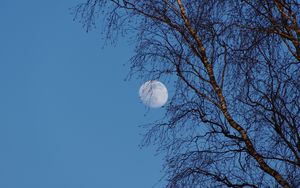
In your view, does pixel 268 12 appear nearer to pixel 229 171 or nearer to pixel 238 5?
pixel 238 5

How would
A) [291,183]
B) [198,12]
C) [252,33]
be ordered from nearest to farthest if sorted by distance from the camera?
[291,183]
[252,33]
[198,12]

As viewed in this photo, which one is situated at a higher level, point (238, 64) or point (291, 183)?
point (238, 64)

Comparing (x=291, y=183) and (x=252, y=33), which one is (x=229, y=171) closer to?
(x=291, y=183)

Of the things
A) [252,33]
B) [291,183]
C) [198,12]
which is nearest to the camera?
[291,183]

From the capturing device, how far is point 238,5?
7469mm

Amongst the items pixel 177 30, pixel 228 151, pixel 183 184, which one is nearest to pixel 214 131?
pixel 228 151

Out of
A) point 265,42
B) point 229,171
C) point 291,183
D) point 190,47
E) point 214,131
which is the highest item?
point 190,47

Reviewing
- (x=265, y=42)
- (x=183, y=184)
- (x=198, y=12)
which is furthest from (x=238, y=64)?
(x=183, y=184)

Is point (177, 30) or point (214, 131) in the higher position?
point (177, 30)

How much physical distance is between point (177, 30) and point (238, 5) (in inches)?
36.3

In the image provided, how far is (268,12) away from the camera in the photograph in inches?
283

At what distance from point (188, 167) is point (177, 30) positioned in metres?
1.76

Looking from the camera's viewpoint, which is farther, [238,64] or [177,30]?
[177,30]

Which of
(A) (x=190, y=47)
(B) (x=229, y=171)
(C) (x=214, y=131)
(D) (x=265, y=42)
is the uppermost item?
(A) (x=190, y=47)
